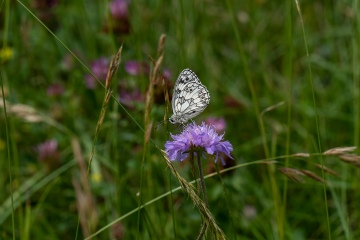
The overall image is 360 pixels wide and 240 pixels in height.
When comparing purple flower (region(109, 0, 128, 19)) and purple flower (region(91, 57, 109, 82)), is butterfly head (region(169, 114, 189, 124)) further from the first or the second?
purple flower (region(109, 0, 128, 19))

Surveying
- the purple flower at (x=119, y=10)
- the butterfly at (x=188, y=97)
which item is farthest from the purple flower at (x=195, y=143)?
the purple flower at (x=119, y=10)

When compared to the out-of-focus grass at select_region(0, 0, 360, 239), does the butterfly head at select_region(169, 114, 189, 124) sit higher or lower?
higher

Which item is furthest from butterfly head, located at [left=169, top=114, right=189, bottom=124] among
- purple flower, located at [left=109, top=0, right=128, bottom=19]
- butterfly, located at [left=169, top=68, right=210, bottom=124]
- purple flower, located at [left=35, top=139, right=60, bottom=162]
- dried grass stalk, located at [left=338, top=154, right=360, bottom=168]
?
purple flower, located at [left=109, top=0, right=128, bottom=19]

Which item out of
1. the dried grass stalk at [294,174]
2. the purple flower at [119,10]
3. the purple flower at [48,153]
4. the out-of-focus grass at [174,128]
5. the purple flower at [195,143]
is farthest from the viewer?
the purple flower at [119,10]

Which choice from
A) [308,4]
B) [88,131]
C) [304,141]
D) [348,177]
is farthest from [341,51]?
[88,131]

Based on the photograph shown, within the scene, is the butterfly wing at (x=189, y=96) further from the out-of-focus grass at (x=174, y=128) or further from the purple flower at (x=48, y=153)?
the purple flower at (x=48, y=153)

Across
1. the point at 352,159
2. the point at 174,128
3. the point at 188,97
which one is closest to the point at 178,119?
the point at 188,97
